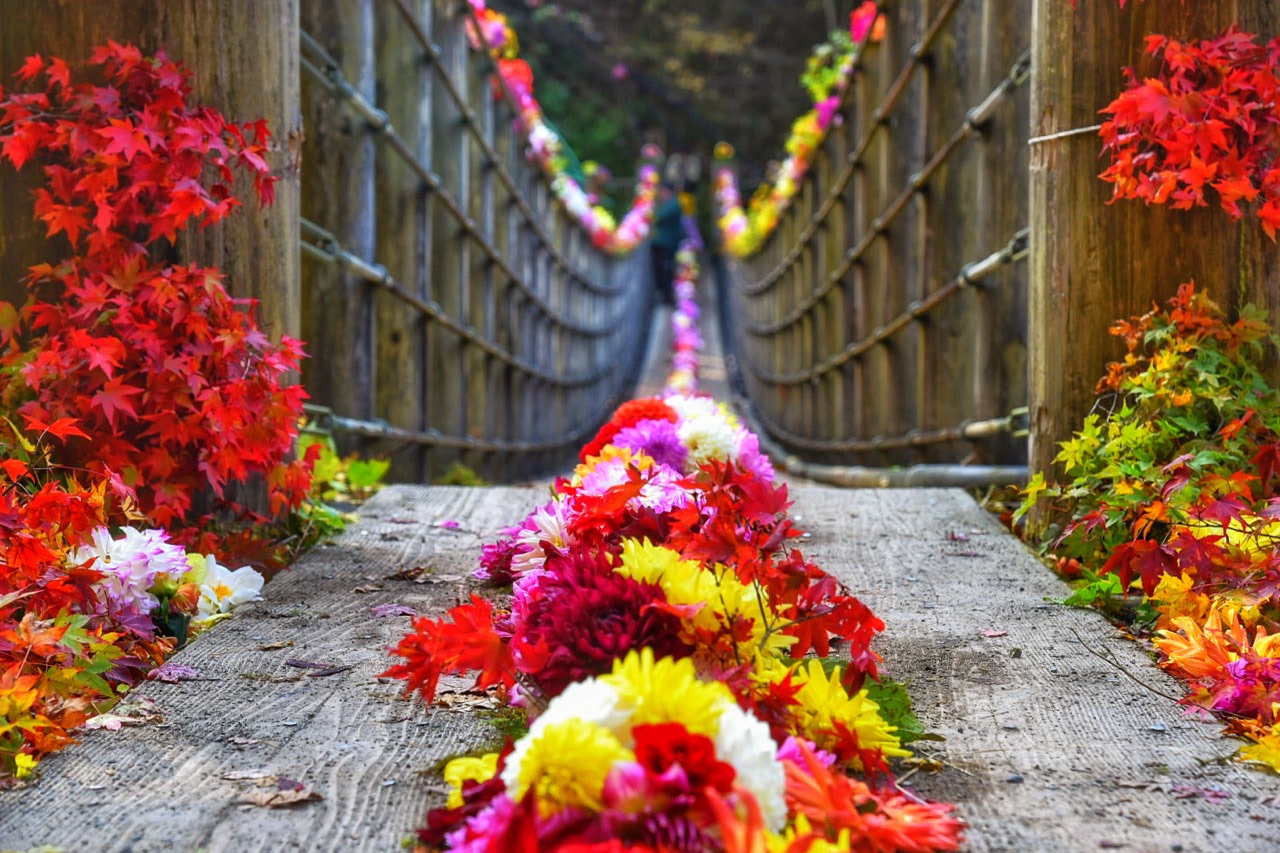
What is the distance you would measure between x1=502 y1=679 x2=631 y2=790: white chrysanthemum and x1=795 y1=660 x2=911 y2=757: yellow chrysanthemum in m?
0.36

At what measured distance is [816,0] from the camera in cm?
2212

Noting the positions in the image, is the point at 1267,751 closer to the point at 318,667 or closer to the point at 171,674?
the point at 318,667

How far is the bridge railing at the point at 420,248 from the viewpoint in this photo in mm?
4109

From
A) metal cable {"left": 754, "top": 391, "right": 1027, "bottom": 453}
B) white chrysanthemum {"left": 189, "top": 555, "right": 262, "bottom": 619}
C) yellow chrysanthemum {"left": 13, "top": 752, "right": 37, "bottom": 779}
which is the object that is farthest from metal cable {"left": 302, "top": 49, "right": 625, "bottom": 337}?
yellow chrysanthemum {"left": 13, "top": 752, "right": 37, "bottom": 779}

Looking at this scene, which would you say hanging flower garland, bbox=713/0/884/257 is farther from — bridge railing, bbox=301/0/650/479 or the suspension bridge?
bridge railing, bbox=301/0/650/479

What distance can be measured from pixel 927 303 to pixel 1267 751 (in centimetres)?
336

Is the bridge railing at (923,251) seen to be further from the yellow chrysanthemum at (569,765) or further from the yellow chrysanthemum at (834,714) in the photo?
the yellow chrysanthemum at (569,765)

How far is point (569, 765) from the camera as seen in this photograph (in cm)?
117

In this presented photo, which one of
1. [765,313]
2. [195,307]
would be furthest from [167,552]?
[765,313]

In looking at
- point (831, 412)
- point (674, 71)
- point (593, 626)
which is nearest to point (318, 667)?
point (593, 626)

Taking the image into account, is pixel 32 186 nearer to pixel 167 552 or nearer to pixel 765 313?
pixel 167 552

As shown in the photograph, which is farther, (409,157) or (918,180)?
(918,180)

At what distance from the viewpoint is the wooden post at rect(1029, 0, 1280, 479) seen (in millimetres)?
2594

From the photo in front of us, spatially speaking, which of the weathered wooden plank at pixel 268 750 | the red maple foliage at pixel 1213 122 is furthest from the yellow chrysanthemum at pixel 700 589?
the red maple foliage at pixel 1213 122
